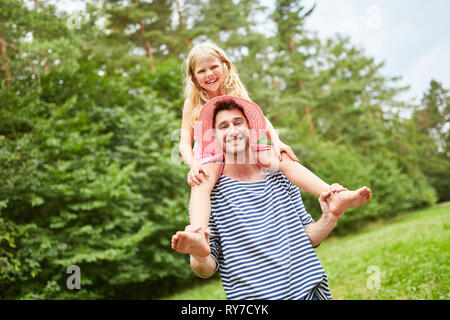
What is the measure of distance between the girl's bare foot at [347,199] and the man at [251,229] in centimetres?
2

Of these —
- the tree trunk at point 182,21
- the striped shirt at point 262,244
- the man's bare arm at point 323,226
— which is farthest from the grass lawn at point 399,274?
the tree trunk at point 182,21

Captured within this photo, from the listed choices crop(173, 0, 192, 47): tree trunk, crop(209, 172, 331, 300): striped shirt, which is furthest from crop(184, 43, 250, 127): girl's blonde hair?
crop(173, 0, 192, 47): tree trunk

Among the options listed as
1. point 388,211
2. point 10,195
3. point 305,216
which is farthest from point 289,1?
point 305,216

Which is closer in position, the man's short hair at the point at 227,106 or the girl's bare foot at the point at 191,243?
the girl's bare foot at the point at 191,243

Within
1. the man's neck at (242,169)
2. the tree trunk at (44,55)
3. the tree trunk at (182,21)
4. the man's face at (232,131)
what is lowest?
the man's neck at (242,169)

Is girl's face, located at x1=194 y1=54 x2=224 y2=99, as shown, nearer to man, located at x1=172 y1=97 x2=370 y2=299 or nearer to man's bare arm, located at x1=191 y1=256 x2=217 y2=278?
man, located at x1=172 y1=97 x2=370 y2=299

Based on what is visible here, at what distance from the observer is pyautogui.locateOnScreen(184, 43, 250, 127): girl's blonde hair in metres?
2.23

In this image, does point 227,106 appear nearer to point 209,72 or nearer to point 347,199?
Answer: point 209,72

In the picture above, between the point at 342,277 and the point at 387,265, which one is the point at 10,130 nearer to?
the point at 342,277

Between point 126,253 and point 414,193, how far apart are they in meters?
18.8

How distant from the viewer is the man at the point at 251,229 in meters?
1.53

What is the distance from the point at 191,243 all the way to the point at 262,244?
0.33m

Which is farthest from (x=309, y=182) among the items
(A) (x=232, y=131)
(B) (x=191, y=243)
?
(B) (x=191, y=243)

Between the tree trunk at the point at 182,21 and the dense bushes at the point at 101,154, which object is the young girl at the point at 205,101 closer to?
the dense bushes at the point at 101,154
